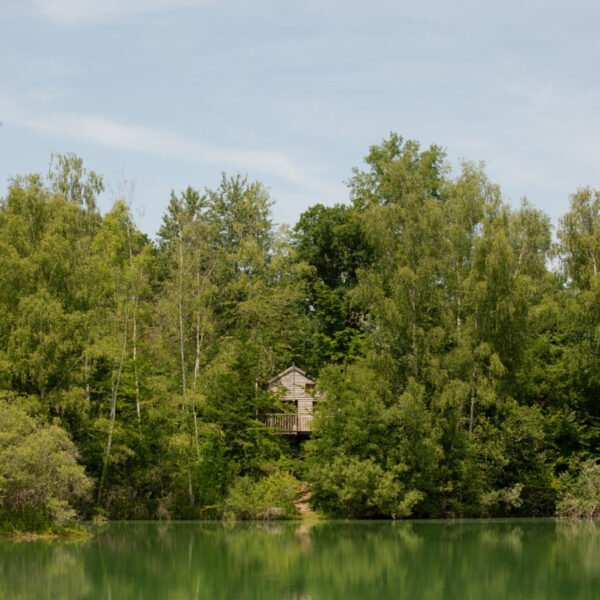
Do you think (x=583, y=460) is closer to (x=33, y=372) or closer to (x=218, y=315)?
(x=218, y=315)

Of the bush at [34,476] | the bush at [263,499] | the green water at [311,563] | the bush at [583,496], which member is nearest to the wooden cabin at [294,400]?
the bush at [263,499]

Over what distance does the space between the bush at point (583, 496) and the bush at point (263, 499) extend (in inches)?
418

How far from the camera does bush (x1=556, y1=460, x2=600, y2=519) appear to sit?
3794 centimetres

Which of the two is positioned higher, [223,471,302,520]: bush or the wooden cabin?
the wooden cabin

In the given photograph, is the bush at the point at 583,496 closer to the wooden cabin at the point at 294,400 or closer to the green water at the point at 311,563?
the green water at the point at 311,563

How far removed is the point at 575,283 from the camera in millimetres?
42750

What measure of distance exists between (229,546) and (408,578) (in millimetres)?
7892

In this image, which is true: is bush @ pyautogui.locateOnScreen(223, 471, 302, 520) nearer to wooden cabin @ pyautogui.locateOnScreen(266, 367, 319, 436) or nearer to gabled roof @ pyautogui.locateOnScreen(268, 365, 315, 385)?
wooden cabin @ pyautogui.locateOnScreen(266, 367, 319, 436)

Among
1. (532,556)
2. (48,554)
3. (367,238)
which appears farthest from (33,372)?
(532,556)

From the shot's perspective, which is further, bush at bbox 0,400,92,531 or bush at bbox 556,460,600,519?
bush at bbox 556,460,600,519

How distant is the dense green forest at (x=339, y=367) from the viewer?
113 ft

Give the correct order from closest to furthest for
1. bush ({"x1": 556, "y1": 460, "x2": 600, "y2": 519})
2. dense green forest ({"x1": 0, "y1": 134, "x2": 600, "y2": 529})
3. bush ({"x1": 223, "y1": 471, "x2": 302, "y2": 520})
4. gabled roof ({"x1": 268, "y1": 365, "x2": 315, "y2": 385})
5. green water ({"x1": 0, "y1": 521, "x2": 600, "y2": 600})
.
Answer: green water ({"x1": 0, "y1": 521, "x2": 600, "y2": 600}) → dense green forest ({"x1": 0, "y1": 134, "x2": 600, "y2": 529}) → bush ({"x1": 223, "y1": 471, "x2": 302, "y2": 520}) → bush ({"x1": 556, "y1": 460, "x2": 600, "y2": 519}) → gabled roof ({"x1": 268, "y1": 365, "x2": 315, "y2": 385})

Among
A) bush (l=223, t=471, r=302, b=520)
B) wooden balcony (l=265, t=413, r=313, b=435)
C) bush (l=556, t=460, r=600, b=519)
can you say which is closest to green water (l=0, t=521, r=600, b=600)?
bush (l=223, t=471, r=302, b=520)

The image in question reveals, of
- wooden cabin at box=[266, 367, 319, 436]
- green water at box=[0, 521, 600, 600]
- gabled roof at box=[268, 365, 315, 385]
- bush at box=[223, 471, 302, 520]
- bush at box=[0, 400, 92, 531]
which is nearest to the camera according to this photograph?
green water at box=[0, 521, 600, 600]
